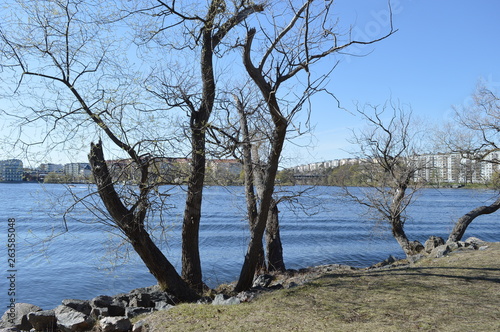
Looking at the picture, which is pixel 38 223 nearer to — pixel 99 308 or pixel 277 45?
pixel 99 308

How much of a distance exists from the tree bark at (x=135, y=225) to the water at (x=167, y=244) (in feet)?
1.32

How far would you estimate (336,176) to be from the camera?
1409 cm

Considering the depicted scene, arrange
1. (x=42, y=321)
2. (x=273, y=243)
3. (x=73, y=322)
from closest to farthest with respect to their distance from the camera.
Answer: (x=73, y=322) < (x=42, y=321) < (x=273, y=243)

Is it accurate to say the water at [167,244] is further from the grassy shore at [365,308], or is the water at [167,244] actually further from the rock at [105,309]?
the grassy shore at [365,308]

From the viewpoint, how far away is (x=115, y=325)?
17.8 ft

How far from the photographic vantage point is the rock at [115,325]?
5.41m

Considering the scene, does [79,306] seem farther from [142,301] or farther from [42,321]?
[142,301]

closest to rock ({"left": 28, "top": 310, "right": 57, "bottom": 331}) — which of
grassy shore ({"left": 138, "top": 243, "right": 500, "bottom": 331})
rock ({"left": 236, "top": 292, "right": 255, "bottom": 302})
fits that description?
grassy shore ({"left": 138, "top": 243, "right": 500, "bottom": 331})

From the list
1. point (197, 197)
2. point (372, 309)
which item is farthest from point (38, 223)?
point (372, 309)

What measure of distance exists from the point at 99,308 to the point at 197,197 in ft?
8.62

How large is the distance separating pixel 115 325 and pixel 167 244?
337cm

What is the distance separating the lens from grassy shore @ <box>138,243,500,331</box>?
16.0 ft

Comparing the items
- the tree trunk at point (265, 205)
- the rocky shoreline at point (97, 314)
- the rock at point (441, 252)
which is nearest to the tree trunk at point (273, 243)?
the tree trunk at point (265, 205)

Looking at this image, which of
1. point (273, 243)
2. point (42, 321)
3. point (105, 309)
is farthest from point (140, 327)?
point (273, 243)
